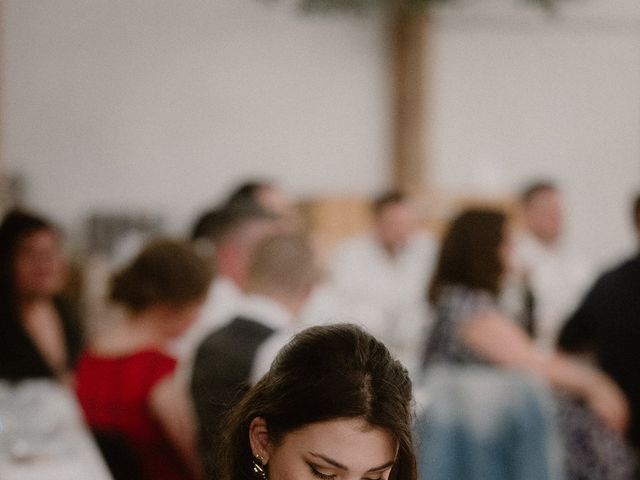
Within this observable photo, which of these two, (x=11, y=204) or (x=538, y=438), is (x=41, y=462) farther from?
(x=11, y=204)

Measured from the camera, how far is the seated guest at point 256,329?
7.77ft

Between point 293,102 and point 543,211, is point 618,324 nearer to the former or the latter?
point 543,211

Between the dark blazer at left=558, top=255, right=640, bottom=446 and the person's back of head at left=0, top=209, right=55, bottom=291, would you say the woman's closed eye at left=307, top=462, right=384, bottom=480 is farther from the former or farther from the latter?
the person's back of head at left=0, top=209, right=55, bottom=291

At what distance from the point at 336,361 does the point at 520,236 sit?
4.35 meters

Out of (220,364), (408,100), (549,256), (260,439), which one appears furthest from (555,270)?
(260,439)

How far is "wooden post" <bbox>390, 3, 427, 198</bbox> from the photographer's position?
7.07 metres

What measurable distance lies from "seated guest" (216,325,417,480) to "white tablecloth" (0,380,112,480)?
103 cm

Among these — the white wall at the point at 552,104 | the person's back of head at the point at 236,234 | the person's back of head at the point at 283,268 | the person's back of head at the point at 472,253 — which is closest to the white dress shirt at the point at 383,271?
the person's back of head at the point at 236,234

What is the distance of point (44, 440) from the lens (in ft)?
8.36

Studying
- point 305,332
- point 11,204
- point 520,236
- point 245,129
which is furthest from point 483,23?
point 305,332

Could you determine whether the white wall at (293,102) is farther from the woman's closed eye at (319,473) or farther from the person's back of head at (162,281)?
the woman's closed eye at (319,473)

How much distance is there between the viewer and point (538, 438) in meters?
2.61

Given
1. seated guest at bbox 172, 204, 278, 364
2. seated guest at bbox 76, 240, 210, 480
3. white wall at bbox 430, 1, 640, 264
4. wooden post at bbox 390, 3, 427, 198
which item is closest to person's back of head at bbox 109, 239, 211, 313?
seated guest at bbox 76, 240, 210, 480

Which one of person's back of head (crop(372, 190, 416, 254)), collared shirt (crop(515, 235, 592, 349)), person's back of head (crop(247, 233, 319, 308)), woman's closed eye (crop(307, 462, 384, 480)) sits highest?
woman's closed eye (crop(307, 462, 384, 480))
